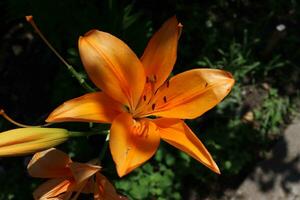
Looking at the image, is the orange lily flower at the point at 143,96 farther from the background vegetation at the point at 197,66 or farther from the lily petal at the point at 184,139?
the background vegetation at the point at 197,66

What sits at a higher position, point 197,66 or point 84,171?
point 84,171

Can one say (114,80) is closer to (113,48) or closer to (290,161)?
(113,48)

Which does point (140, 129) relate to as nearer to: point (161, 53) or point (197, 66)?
point (161, 53)

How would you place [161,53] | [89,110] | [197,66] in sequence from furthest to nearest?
1. [197,66]
2. [161,53]
3. [89,110]

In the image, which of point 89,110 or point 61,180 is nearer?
point 89,110

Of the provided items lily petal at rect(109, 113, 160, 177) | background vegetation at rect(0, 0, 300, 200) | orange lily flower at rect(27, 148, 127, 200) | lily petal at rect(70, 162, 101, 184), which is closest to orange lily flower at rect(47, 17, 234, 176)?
lily petal at rect(109, 113, 160, 177)

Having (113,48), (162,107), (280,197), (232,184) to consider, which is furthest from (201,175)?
(113,48)

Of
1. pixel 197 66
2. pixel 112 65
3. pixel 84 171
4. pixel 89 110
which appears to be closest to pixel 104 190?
pixel 84 171
